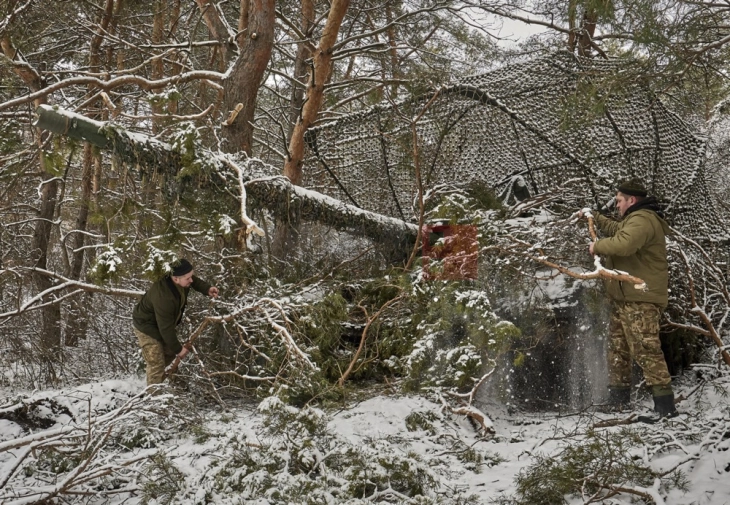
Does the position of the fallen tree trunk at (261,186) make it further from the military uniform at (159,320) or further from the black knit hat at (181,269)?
the military uniform at (159,320)

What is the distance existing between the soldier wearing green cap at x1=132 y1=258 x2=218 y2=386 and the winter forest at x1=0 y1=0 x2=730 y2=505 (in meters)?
0.11

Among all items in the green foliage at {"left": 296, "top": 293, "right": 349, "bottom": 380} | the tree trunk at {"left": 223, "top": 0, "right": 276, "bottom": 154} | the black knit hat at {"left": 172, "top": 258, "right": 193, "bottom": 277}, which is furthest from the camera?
the tree trunk at {"left": 223, "top": 0, "right": 276, "bottom": 154}

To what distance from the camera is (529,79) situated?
6.57 metres

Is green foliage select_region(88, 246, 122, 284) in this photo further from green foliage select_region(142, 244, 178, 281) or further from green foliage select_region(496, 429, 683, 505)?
green foliage select_region(496, 429, 683, 505)

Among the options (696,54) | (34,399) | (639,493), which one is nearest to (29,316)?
(34,399)

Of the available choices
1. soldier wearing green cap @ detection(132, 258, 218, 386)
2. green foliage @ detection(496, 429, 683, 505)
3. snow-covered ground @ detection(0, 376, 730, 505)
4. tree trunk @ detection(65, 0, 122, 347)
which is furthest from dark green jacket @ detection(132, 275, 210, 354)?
green foliage @ detection(496, 429, 683, 505)

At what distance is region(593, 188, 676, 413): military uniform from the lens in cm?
467

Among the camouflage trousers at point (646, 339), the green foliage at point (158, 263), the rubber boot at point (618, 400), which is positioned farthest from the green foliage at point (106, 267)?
the rubber boot at point (618, 400)

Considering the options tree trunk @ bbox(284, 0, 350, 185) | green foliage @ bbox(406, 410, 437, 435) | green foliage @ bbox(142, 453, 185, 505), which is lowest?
green foliage @ bbox(142, 453, 185, 505)

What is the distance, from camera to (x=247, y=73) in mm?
7004

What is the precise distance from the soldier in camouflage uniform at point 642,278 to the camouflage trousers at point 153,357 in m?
3.64

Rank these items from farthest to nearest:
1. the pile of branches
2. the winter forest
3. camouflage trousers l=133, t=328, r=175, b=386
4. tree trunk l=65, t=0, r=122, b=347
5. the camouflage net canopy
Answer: tree trunk l=65, t=0, r=122, b=347 < the camouflage net canopy < camouflage trousers l=133, t=328, r=175, b=386 < the winter forest < the pile of branches

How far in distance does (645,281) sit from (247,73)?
4618mm

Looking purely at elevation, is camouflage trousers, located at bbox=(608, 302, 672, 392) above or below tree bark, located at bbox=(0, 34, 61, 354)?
below
